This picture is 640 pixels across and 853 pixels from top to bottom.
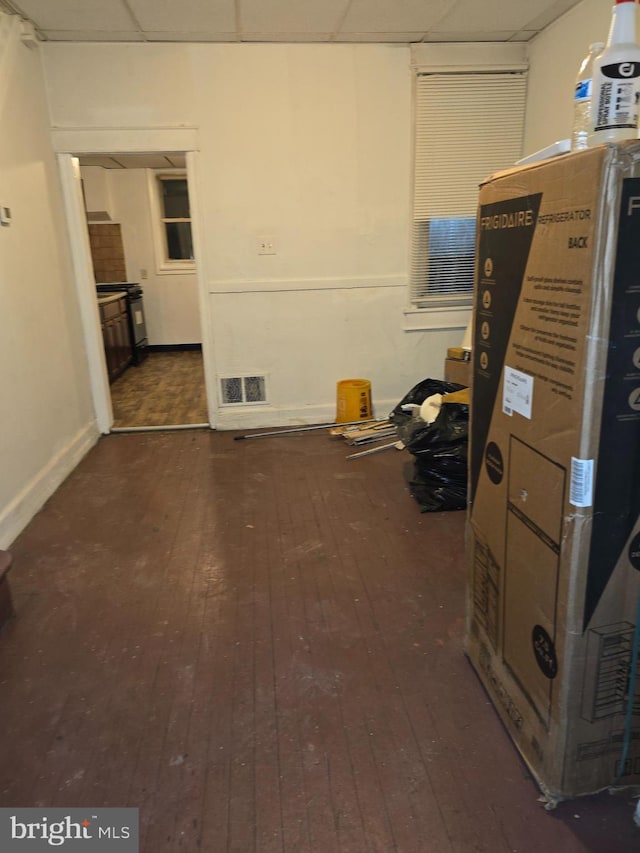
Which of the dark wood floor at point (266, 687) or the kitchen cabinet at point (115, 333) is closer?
the dark wood floor at point (266, 687)

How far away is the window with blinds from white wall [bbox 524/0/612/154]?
14cm

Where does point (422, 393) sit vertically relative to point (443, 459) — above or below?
above

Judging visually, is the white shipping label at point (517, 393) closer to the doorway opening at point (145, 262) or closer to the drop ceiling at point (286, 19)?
the drop ceiling at point (286, 19)

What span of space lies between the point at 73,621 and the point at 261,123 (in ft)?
11.2

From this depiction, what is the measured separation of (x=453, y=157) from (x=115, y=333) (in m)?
3.97

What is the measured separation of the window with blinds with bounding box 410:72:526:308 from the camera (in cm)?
408

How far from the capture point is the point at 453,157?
4195 mm

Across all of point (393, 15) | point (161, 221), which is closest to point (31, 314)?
point (393, 15)

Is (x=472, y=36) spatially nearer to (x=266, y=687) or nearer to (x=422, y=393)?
(x=422, y=393)

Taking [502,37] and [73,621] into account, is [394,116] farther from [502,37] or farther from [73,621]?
[73,621]

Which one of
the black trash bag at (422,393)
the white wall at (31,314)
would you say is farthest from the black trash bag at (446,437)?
the white wall at (31,314)

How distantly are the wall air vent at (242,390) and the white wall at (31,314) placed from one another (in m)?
1.05

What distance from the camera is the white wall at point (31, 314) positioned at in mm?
3000

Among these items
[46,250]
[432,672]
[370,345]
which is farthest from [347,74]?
[432,672]
